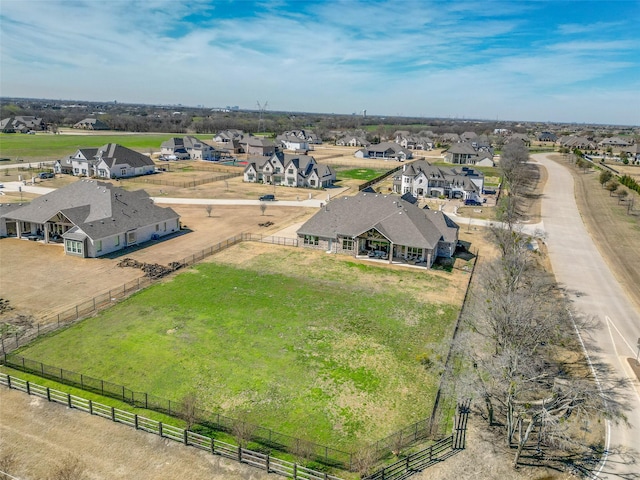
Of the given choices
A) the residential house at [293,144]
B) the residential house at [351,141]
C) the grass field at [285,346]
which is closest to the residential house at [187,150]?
the residential house at [293,144]

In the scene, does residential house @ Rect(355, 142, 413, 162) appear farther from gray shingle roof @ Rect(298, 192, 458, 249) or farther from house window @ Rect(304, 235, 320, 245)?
house window @ Rect(304, 235, 320, 245)

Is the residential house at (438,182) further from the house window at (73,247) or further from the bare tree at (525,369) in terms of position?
the house window at (73,247)

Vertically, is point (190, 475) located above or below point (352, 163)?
below

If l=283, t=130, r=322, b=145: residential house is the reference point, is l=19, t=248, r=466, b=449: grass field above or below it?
below

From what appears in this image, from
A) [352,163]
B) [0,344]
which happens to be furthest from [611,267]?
[352,163]

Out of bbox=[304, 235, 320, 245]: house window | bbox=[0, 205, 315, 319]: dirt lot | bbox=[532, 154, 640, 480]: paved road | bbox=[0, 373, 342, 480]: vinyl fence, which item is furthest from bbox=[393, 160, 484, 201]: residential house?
bbox=[0, 373, 342, 480]: vinyl fence

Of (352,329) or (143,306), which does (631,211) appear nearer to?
(352,329)

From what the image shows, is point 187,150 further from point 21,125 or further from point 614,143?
point 614,143
